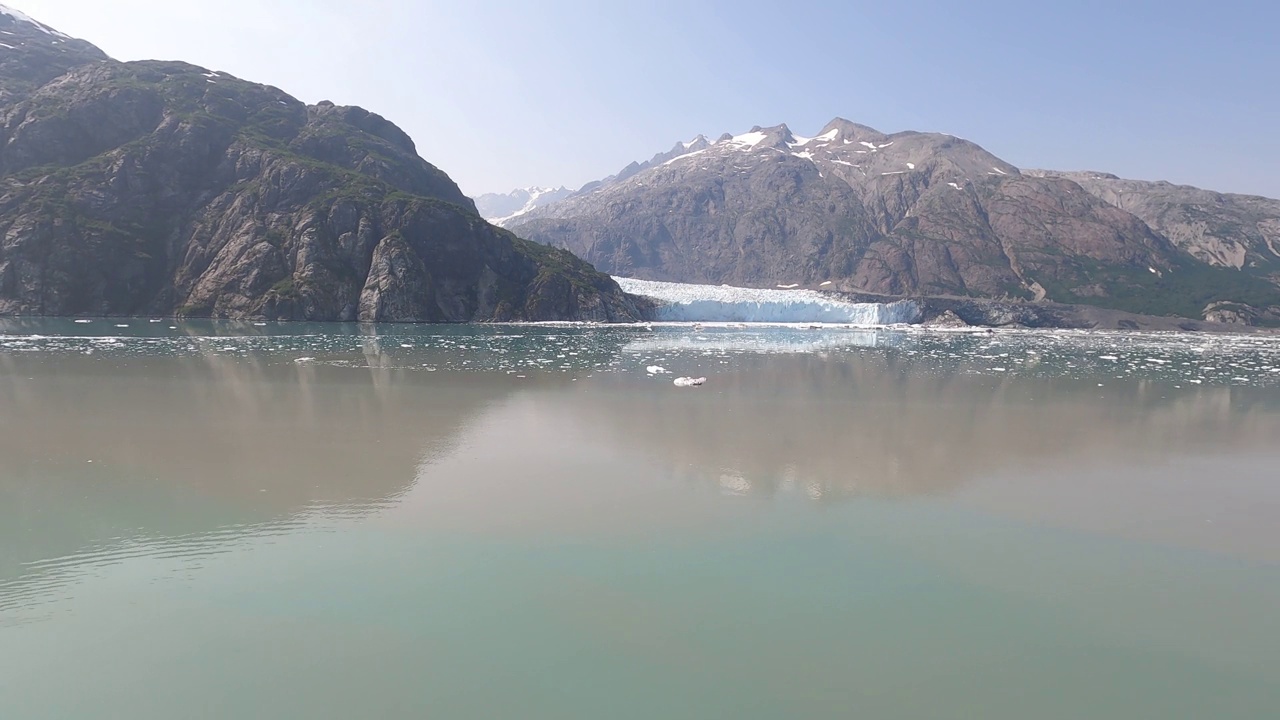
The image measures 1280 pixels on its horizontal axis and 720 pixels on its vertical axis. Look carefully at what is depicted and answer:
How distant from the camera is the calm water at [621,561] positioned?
24.4 ft

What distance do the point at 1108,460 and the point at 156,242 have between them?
326ft

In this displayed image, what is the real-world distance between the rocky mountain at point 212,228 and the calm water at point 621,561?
206 feet

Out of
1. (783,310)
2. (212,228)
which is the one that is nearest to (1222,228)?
(783,310)

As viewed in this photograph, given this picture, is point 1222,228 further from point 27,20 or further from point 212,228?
point 27,20

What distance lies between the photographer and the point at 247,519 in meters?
12.0

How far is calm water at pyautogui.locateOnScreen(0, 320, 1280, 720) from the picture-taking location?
7445 mm

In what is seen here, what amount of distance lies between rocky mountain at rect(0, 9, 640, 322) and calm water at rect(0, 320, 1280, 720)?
62873mm

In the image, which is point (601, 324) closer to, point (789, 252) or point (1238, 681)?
point (1238, 681)

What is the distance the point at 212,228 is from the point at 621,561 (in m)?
95.2

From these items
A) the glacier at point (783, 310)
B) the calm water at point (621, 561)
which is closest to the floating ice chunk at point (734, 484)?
the calm water at point (621, 561)

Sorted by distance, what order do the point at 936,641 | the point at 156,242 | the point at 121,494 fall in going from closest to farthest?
the point at 936,641 < the point at 121,494 < the point at 156,242

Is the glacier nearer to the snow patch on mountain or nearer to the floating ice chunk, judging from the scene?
the floating ice chunk

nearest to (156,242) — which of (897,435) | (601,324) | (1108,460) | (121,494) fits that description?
(601,324)

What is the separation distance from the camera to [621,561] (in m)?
10.7
